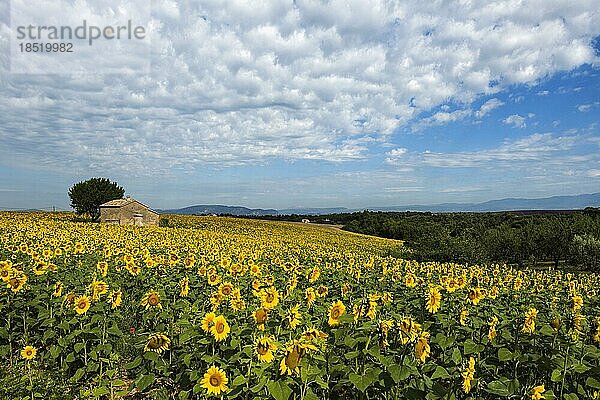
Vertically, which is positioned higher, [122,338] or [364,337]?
[364,337]

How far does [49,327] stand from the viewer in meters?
5.30

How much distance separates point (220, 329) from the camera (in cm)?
372

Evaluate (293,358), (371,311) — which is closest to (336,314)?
(371,311)

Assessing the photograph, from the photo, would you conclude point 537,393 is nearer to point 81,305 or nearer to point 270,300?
point 270,300

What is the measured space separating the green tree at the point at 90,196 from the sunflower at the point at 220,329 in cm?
4661

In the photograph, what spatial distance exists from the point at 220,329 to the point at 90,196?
155ft

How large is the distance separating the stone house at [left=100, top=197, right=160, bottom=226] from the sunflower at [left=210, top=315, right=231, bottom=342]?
122ft

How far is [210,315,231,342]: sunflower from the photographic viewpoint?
371 cm

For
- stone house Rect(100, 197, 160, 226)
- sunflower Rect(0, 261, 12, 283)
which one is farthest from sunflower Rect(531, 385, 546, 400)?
stone house Rect(100, 197, 160, 226)

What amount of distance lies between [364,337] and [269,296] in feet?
2.95

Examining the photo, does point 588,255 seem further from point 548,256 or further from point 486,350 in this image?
point 486,350

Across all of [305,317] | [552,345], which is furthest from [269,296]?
[552,345]

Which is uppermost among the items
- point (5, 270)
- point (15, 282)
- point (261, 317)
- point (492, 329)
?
point (5, 270)

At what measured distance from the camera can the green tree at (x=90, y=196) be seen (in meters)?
46.2
